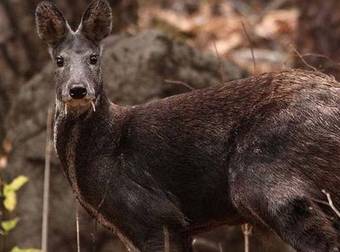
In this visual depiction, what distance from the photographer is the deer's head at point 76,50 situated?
8698mm

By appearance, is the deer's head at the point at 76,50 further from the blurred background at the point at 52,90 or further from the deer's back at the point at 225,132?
the blurred background at the point at 52,90

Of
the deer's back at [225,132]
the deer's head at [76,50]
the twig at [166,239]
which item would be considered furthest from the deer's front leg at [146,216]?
the deer's head at [76,50]

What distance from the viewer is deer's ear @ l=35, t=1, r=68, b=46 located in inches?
362

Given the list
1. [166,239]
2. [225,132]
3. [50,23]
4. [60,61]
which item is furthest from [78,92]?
[166,239]

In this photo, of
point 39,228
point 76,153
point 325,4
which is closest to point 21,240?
point 39,228

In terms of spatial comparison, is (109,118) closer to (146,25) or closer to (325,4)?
(325,4)

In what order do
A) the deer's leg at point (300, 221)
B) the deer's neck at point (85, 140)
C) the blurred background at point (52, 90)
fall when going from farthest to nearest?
the blurred background at point (52, 90)
the deer's neck at point (85, 140)
the deer's leg at point (300, 221)

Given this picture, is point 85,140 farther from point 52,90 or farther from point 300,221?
point 52,90

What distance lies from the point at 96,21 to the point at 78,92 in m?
0.90

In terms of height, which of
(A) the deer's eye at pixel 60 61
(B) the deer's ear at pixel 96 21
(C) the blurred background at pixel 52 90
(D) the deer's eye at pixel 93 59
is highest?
(B) the deer's ear at pixel 96 21

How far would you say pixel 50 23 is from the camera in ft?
30.3

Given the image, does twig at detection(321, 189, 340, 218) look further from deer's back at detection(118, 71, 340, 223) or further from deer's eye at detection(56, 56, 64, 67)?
deer's eye at detection(56, 56, 64, 67)

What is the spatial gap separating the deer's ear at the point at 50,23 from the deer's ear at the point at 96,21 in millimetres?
169

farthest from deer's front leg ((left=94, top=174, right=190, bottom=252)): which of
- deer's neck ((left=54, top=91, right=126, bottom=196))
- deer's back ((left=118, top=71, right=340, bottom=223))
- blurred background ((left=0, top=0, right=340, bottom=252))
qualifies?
blurred background ((left=0, top=0, right=340, bottom=252))
